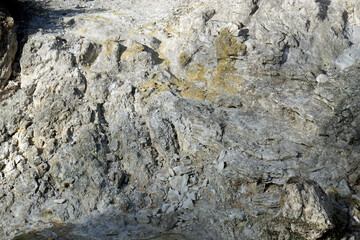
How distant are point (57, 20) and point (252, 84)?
714 cm

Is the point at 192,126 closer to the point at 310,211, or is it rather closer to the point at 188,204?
the point at 188,204

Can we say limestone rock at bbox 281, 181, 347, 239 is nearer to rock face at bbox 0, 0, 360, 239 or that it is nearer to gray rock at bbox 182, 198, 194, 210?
rock face at bbox 0, 0, 360, 239

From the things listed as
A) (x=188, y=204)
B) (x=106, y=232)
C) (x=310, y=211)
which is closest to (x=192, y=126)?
(x=188, y=204)

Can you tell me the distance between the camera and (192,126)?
29.5 feet

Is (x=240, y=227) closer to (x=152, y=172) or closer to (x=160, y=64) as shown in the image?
(x=152, y=172)

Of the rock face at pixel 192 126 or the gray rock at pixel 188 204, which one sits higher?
the rock face at pixel 192 126

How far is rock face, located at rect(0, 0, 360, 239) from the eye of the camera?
26.0 feet

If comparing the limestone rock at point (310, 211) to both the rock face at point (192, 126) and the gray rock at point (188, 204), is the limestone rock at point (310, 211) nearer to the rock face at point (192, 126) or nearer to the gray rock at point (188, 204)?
the rock face at point (192, 126)

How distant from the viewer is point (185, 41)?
36.6 feet

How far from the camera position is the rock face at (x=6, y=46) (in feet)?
34.5

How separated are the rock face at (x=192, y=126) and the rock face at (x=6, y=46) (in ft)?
1.37

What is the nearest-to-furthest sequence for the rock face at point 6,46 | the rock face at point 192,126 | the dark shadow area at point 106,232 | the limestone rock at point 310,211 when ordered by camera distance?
the limestone rock at point 310,211 < the dark shadow area at point 106,232 < the rock face at point 192,126 < the rock face at point 6,46

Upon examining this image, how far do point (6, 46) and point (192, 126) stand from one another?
6213mm

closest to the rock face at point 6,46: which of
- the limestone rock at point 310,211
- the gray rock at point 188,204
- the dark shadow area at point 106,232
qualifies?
the dark shadow area at point 106,232
